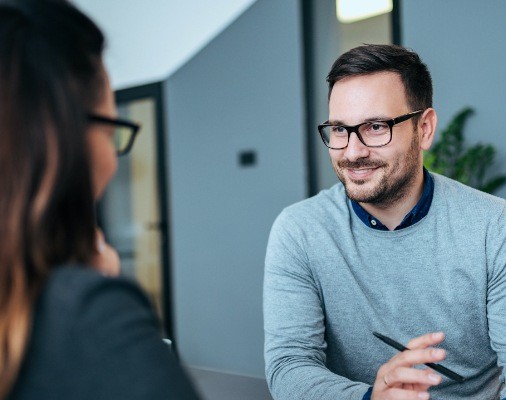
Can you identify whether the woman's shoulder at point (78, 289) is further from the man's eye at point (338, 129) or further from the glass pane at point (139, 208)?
the glass pane at point (139, 208)

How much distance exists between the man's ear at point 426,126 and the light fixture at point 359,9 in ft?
7.19

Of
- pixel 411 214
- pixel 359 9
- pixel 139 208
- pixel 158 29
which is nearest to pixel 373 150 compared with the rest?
pixel 411 214

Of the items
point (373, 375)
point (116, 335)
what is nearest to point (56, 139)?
point (116, 335)

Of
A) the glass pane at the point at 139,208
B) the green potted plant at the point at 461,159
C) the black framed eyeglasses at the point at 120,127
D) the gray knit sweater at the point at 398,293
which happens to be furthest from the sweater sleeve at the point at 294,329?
the glass pane at the point at 139,208

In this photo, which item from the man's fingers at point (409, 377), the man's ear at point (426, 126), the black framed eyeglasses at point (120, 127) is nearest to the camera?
the black framed eyeglasses at point (120, 127)

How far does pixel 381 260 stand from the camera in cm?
141

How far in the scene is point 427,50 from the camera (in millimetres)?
3389

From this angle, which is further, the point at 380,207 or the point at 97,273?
the point at 380,207

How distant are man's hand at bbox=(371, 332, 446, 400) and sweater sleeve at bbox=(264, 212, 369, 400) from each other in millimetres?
66

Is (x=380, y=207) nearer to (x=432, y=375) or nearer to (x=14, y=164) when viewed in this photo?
(x=432, y=375)

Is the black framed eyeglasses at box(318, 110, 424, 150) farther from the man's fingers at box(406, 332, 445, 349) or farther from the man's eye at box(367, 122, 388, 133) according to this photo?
the man's fingers at box(406, 332, 445, 349)

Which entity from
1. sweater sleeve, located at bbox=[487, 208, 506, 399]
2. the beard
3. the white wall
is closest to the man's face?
the beard

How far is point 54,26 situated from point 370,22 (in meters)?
3.43

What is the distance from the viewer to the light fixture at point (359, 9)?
365 centimetres
